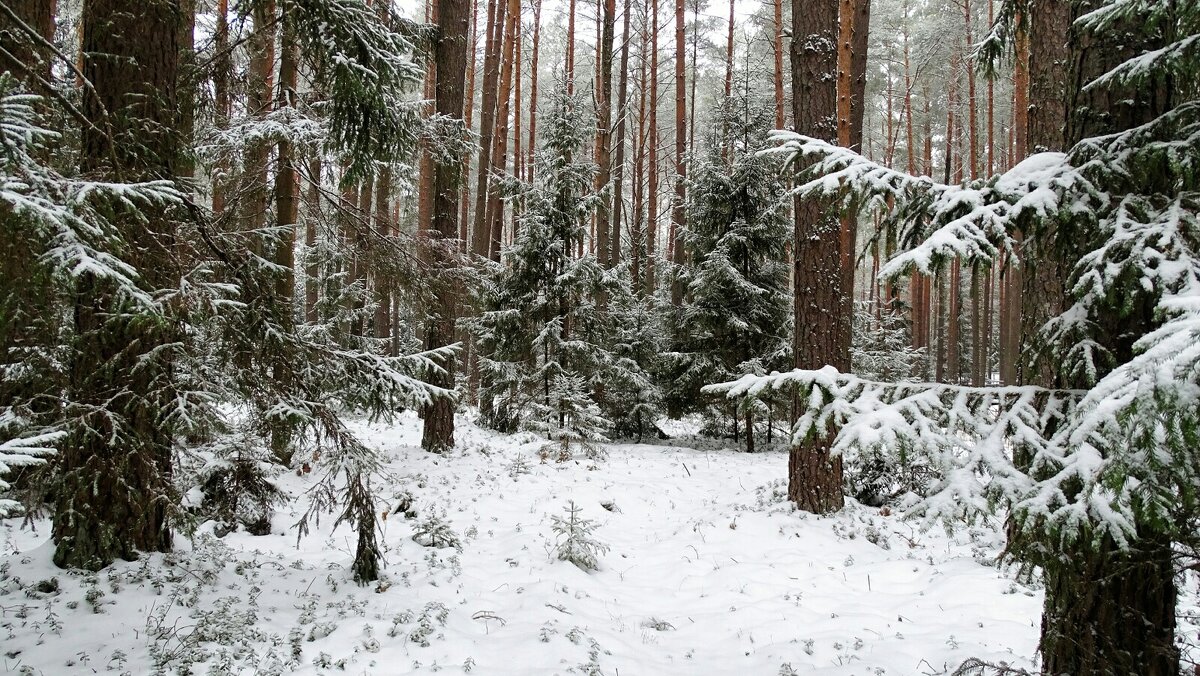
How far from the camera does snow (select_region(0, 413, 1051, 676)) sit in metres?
3.94

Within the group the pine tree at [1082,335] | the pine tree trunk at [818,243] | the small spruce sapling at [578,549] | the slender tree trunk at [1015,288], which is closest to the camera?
the pine tree at [1082,335]

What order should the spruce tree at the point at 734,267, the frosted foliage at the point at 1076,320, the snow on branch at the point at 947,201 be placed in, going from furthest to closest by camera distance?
the spruce tree at the point at 734,267 → the snow on branch at the point at 947,201 → the frosted foliage at the point at 1076,320

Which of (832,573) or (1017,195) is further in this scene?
(832,573)

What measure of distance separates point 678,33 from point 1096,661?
17619 millimetres

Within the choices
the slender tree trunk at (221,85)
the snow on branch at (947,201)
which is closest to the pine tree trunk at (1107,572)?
the snow on branch at (947,201)

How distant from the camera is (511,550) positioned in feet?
20.4

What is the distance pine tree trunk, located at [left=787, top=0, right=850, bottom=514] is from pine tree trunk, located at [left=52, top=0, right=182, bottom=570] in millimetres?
6212

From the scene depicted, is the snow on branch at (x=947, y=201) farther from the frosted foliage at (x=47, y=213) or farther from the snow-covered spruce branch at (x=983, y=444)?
the frosted foliage at (x=47, y=213)

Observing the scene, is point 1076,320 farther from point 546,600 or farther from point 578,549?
point 578,549

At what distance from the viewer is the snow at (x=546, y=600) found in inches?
155

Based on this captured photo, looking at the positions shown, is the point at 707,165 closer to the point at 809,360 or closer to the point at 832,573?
the point at 809,360

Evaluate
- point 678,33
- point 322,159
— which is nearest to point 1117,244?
point 322,159

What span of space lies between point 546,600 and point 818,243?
16.4 feet

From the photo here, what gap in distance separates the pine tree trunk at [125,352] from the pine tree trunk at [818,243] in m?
6.21
